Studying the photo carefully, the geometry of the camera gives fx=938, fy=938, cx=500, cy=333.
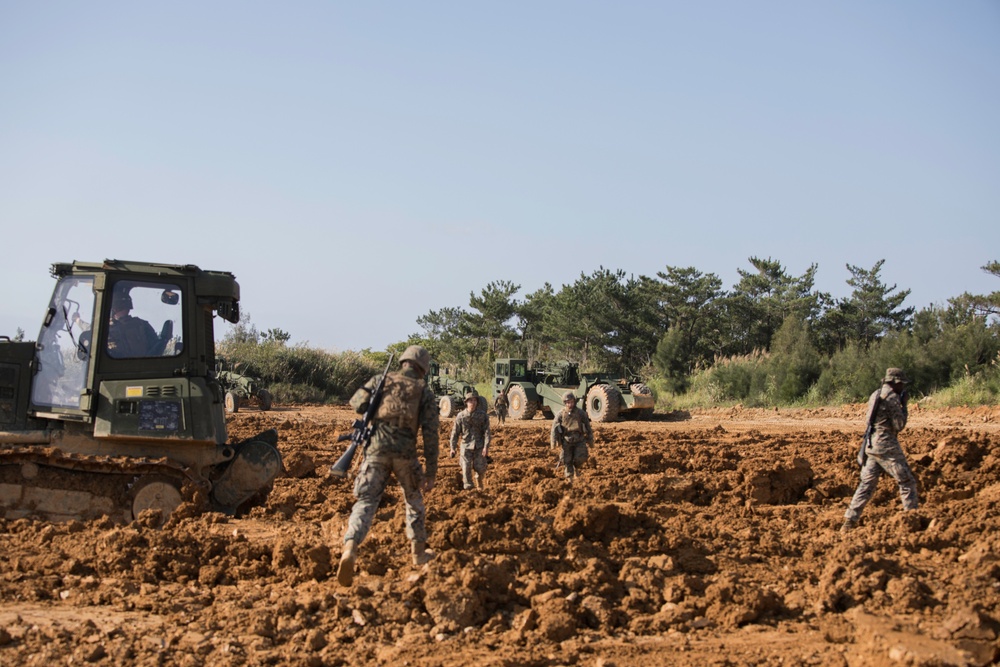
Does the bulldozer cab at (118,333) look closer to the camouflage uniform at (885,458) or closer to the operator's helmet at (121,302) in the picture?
the operator's helmet at (121,302)

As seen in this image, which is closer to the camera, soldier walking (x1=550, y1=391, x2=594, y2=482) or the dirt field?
the dirt field

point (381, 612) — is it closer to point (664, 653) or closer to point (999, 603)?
point (664, 653)

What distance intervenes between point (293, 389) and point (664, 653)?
30439mm

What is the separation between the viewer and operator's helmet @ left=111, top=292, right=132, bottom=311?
8.29m

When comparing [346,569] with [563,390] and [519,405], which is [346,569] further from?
[519,405]

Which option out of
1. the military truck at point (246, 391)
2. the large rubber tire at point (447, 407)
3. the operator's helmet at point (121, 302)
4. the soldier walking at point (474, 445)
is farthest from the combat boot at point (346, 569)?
the military truck at point (246, 391)

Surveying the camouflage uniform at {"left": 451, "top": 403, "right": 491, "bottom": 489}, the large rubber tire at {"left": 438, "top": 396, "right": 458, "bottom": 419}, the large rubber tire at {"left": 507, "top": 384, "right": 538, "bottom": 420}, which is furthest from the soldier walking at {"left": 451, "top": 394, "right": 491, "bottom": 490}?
the large rubber tire at {"left": 438, "top": 396, "right": 458, "bottom": 419}

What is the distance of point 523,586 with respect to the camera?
615 cm

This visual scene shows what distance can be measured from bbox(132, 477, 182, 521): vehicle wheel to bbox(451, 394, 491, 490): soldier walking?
3949 millimetres

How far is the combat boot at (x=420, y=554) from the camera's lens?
648 centimetres

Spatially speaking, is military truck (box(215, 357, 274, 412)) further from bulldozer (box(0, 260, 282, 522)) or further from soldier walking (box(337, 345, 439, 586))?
soldier walking (box(337, 345, 439, 586))

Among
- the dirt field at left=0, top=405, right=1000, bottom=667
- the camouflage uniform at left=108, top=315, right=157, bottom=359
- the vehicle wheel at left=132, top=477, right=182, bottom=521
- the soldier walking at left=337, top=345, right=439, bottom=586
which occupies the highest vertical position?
the camouflage uniform at left=108, top=315, right=157, bottom=359

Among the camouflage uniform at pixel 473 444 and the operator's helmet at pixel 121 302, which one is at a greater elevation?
the operator's helmet at pixel 121 302

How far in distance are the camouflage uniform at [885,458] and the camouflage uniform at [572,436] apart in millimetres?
3835
